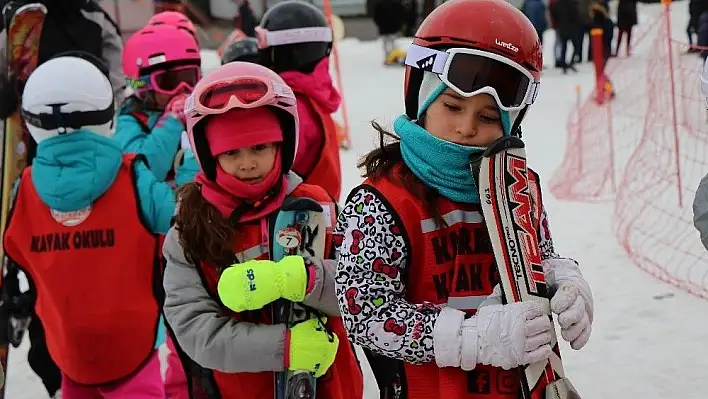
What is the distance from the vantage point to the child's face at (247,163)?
8.79 ft

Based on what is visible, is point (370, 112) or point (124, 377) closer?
point (124, 377)

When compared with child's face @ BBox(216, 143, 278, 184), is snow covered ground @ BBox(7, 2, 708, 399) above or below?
below

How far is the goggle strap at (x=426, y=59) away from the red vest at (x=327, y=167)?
1916 mm

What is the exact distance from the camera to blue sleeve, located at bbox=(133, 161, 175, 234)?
3.28 m

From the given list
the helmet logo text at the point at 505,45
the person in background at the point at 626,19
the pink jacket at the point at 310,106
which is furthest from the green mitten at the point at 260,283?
the person in background at the point at 626,19

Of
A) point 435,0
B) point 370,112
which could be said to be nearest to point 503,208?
point 370,112

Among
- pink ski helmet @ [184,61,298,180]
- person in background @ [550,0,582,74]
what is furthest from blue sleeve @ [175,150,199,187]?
person in background @ [550,0,582,74]

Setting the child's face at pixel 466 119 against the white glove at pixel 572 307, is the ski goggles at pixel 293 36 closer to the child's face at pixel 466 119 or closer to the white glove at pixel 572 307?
the child's face at pixel 466 119

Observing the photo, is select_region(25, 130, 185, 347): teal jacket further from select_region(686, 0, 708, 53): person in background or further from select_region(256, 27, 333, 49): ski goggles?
select_region(686, 0, 708, 53): person in background

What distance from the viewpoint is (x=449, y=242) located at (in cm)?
196

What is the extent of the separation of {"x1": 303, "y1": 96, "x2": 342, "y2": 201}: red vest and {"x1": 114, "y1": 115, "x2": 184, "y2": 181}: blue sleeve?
67 centimetres

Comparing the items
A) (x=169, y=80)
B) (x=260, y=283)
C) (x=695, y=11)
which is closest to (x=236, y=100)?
(x=260, y=283)

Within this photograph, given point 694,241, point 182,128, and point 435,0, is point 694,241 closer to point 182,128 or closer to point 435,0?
point 182,128

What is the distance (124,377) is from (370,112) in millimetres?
11223
